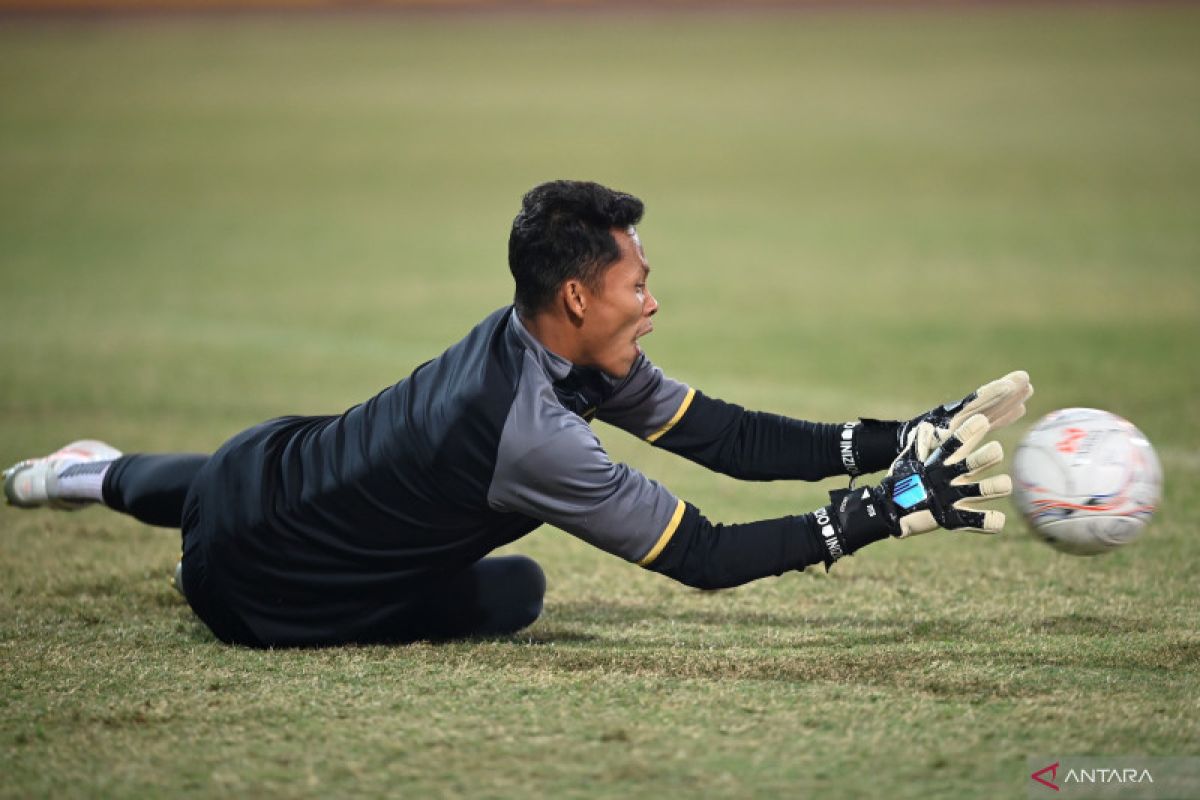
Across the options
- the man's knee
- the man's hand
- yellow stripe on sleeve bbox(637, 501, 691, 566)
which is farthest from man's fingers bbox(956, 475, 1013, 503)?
the man's knee

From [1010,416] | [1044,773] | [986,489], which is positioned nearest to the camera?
[1044,773]

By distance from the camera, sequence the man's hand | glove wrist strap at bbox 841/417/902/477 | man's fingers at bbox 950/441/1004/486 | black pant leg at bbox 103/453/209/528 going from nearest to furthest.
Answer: man's fingers at bbox 950/441/1004/486, the man's hand, glove wrist strap at bbox 841/417/902/477, black pant leg at bbox 103/453/209/528

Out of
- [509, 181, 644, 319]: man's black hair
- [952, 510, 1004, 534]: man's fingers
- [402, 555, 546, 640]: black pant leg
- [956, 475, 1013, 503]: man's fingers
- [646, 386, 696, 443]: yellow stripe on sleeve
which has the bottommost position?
[402, 555, 546, 640]: black pant leg

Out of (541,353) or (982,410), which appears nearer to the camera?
(541,353)

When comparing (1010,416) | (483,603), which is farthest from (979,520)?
(483,603)

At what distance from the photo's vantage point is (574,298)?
3.76 meters

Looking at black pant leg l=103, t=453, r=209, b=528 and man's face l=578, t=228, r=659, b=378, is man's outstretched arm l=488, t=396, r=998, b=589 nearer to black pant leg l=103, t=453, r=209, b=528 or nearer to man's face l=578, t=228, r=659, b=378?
man's face l=578, t=228, r=659, b=378

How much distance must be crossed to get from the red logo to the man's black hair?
1.59 m

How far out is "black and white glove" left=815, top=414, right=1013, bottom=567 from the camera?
3.70 metres

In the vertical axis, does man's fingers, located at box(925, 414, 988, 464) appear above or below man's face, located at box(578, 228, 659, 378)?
below

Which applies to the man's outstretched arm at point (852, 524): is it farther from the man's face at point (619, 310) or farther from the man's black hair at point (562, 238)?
the man's black hair at point (562, 238)

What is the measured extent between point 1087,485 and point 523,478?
5.31 ft

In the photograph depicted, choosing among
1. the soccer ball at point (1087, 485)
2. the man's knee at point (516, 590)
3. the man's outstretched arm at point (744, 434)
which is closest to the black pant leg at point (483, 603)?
the man's knee at point (516, 590)

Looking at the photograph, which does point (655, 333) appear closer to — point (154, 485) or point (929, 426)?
point (154, 485)
